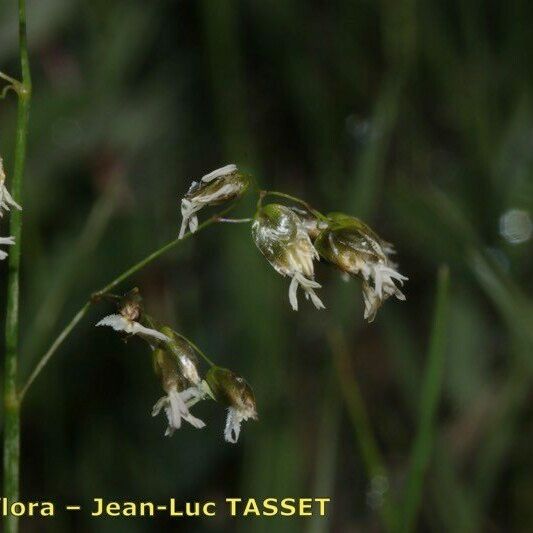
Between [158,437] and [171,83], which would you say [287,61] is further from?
[158,437]

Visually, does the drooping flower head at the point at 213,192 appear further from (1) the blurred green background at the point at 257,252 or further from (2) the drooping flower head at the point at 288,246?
(1) the blurred green background at the point at 257,252

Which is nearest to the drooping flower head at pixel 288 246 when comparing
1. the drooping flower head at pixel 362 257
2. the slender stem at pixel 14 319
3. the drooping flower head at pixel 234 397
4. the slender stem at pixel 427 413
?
the drooping flower head at pixel 362 257

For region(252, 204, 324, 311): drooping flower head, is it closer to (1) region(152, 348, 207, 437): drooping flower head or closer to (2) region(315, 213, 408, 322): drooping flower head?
(2) region(315, 213, 408, 322): drooping flower head

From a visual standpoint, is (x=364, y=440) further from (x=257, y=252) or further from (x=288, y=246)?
(x=257, y=252)

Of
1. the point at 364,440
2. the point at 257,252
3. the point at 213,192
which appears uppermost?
the point at 257,252

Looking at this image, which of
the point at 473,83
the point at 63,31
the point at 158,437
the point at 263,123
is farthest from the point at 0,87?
the point at 473,83

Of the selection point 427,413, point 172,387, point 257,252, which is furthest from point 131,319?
point 257,252
